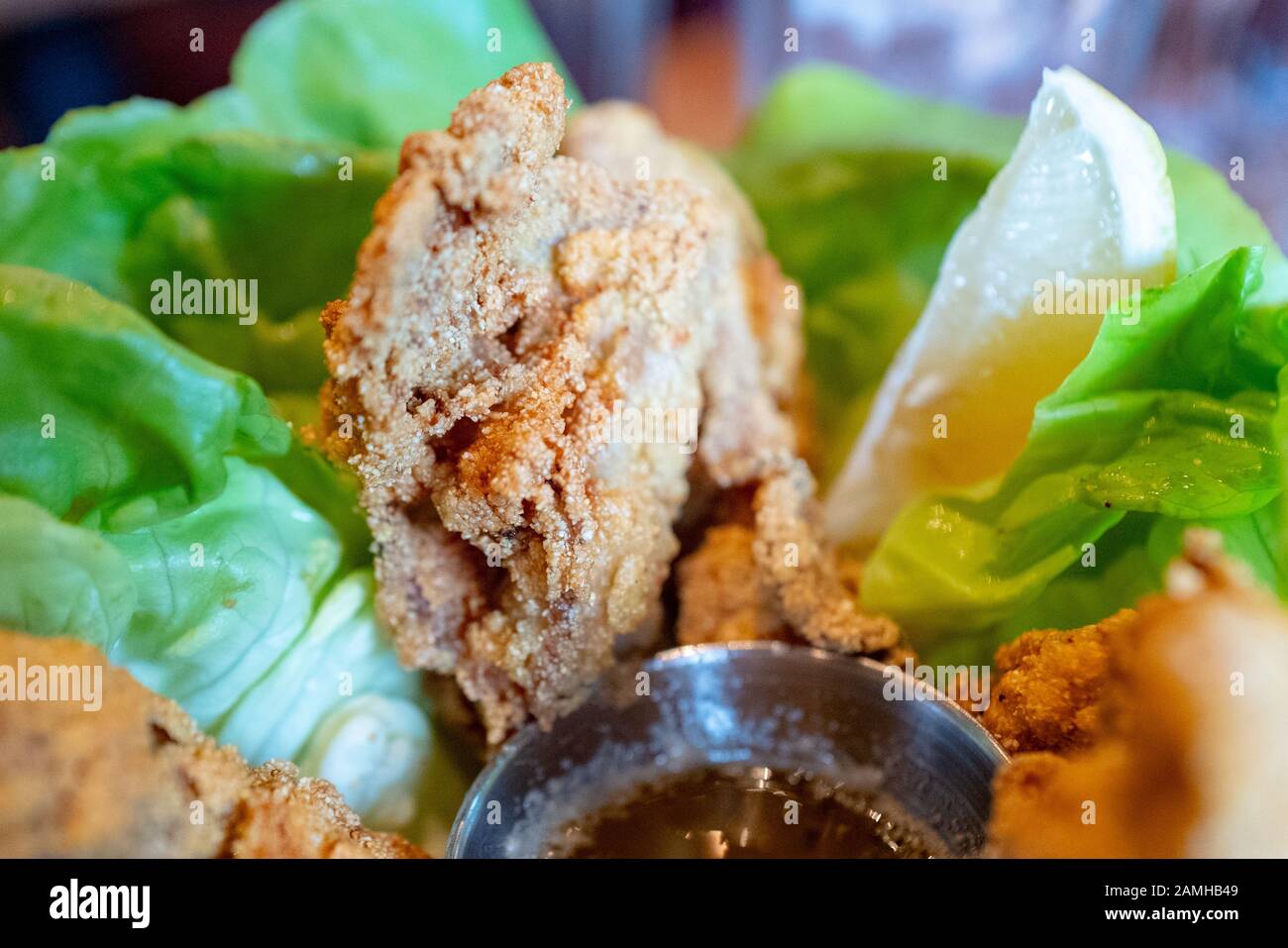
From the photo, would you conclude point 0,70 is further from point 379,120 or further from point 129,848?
point 129,848

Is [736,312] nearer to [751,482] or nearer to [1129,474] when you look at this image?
[751,482]

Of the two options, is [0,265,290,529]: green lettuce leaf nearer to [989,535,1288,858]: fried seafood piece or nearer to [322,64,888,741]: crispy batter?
[322,64,888,741]: crispy batter

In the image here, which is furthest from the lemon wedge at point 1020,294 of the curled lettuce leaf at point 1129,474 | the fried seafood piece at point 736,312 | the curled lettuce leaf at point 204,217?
the curled lettuce leaf at point 204,217

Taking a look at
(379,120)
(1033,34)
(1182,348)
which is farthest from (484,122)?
(1033,34)

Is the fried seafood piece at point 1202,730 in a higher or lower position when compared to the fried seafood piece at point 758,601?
higher

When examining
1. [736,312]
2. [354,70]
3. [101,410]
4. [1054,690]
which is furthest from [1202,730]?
[354,70]

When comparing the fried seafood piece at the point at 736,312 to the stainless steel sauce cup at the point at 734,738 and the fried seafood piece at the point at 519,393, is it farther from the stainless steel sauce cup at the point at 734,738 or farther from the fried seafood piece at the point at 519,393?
the stainless steel sauce cup at the point at 734,738
